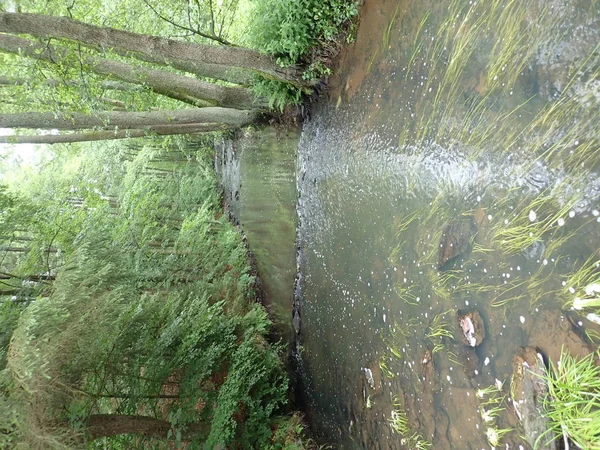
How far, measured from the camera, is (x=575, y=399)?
133 inches

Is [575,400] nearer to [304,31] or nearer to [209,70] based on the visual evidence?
[304,31]

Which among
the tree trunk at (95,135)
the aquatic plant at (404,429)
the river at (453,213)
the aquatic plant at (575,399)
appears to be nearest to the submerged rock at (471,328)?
the river at (453,213)

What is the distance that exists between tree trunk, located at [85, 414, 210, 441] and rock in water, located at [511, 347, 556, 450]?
17.0ft

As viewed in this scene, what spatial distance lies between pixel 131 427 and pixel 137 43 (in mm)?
5406

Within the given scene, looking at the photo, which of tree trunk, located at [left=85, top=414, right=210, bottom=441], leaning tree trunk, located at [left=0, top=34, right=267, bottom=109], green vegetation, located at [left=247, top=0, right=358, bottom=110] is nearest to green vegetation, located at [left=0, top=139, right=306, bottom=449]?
tree trunk, located at [left=85, top=414, right=210, bottom=441]

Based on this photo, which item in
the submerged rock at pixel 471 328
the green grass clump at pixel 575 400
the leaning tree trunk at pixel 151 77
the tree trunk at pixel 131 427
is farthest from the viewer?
the tree trunk at pixel 131 427

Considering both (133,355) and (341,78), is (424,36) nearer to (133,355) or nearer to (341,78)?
(341,78)

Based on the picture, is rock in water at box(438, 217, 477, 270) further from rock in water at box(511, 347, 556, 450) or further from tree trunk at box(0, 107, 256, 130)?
tree trunk at box(0, 107, 256, 130)

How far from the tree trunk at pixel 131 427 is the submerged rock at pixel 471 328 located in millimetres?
4823

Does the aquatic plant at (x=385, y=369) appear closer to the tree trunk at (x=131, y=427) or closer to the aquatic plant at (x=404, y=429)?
the aquatic plant at (x=404, y=429)

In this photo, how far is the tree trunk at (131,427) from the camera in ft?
20.1

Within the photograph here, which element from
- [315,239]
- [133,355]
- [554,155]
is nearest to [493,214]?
[554,155]

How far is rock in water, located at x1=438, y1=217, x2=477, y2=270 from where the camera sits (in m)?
4.42

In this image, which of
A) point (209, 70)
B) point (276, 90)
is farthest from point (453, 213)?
point (209, 70)
